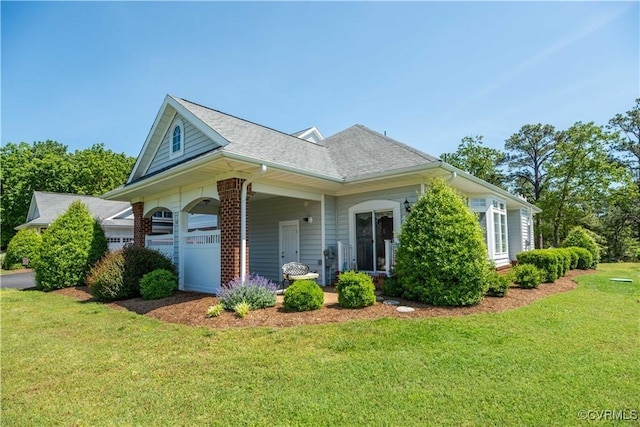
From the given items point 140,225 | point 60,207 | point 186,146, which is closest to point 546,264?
point 186,146

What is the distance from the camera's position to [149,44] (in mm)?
9297

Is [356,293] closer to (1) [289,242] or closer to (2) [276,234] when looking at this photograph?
(1) [289,242]

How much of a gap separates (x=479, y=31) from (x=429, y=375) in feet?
27.1

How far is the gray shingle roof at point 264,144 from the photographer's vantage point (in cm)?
825

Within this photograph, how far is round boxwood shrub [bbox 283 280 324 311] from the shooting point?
21.3 feet

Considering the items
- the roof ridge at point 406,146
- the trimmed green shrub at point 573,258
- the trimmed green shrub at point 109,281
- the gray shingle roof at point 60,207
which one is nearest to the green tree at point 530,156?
the trimmed green shrub at point 573,258

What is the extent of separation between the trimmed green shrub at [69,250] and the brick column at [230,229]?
681 centimetres

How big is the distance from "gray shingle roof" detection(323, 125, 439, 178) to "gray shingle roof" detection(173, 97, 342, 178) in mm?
487

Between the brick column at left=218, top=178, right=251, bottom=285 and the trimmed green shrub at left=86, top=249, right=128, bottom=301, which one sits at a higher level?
the brick column at left=218, top=178, right=251, bottom=285

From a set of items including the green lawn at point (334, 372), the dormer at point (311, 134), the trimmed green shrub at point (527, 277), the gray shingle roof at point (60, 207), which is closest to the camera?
the green lawn at point (334, 372)

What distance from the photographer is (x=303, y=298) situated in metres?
6.48

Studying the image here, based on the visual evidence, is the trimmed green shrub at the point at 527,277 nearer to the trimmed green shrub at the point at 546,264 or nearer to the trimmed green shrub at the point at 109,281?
the trimmed green shrub at the point at 546,264

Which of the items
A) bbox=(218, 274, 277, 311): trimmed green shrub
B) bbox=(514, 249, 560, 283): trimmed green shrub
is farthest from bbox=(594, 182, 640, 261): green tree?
bbox=(218, 274, 277, 311): trimmed green shrub

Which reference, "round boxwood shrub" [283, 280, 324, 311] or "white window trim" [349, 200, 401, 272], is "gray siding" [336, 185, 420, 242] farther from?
"round boxwood shrub" [283, 280, 324, 311]
